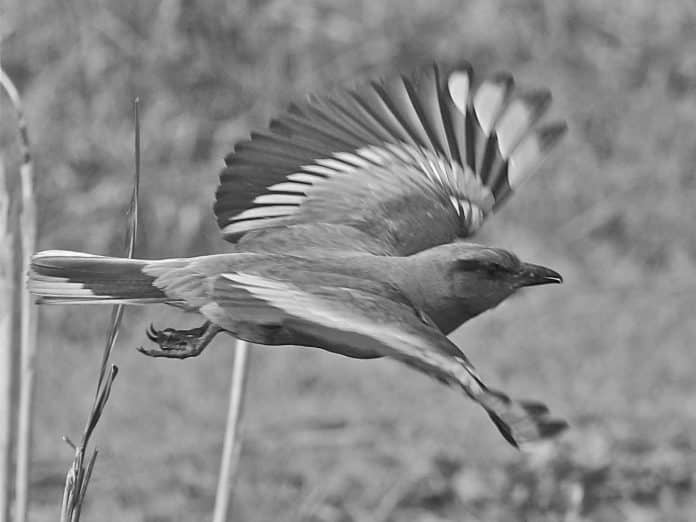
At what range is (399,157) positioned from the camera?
2.62 meters

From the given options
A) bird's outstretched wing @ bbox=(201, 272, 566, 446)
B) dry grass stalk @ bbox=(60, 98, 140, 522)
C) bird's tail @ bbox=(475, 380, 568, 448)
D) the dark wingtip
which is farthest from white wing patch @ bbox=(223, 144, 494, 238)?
bird's tail @ bbox=(475, 380, 568, 448)

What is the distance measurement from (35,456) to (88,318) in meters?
1.10

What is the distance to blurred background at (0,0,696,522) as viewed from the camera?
3492 mm

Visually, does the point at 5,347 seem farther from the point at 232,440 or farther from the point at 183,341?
the point at 232,440

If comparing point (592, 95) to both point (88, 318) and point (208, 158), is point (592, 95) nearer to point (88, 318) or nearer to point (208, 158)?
point (208, 158)

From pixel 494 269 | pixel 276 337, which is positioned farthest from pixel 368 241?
pixel 276 337

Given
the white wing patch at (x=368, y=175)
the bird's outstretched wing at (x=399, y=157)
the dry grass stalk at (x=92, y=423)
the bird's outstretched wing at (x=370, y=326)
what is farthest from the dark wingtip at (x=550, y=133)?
the dry grass stalk at (x=92, y=423)

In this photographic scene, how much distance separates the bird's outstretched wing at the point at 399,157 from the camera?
95.3 inches

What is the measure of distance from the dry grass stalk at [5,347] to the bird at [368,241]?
0.17 ft

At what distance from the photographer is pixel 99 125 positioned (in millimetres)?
5043

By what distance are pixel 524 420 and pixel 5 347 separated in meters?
0.78

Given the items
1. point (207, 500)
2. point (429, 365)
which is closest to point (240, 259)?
point (429, 365)

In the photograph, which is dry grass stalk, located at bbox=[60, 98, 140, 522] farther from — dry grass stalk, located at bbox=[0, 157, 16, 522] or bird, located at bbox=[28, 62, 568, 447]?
dry grass stalk, located at bbox=[0, 157, 16, 522]

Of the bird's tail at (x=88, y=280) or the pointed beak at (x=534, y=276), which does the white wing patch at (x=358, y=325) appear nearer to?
the bird's tail at (x=88, y=280)
